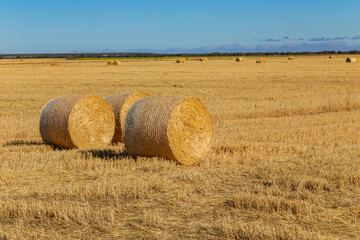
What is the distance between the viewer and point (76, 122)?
1033cm

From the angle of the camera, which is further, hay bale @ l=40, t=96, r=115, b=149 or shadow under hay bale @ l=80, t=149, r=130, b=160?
hay bale @ l=40, t=96, r=115, b=149

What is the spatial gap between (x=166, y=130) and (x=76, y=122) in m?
2.78

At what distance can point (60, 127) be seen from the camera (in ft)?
33.3

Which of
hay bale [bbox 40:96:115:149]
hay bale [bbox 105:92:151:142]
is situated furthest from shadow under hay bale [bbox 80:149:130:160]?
hay bale [bbox 105:92:151:142]

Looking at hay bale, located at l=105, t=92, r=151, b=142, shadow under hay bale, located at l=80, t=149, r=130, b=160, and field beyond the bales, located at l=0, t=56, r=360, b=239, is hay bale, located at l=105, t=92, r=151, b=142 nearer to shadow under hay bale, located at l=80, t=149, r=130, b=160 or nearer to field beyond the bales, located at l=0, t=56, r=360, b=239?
field beyond the bales, located at l=0, t=56, r=360, b=239

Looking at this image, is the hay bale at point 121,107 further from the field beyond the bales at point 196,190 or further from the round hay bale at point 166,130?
the round hay bale at point 166,130

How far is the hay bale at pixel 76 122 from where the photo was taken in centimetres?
1020

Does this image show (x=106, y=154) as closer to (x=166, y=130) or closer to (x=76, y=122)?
(x=76, y=122)

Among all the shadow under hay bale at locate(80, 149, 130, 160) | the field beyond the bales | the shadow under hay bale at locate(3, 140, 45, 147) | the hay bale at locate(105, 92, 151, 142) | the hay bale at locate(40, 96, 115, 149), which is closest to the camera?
the field beyond the bales

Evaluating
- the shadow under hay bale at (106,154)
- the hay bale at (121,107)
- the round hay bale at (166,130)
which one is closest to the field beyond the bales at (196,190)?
the shadow under hay bale at (106,154)

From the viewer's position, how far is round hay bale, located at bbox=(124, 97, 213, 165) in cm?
843

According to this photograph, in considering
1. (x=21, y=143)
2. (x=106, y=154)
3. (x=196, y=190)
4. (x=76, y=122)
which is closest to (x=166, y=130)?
(x=106, y=154)

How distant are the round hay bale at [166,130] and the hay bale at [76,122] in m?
1.94

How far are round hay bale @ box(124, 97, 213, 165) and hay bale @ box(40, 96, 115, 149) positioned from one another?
194 centimetres
